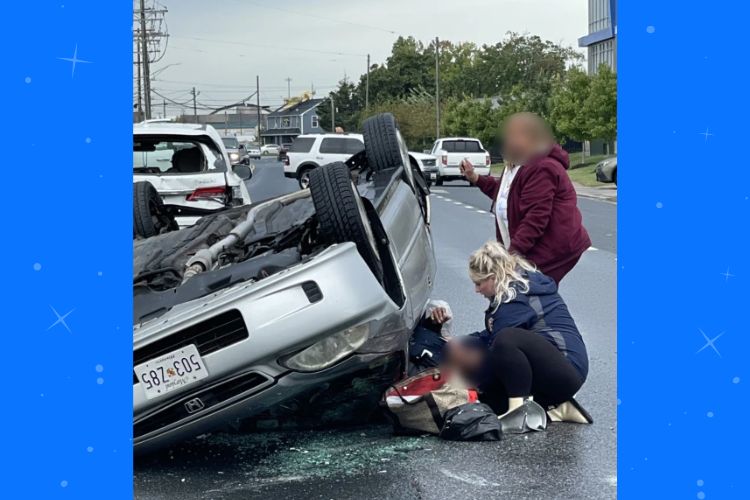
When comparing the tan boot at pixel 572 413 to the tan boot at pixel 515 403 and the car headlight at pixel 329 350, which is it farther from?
the car headlight at pixel 329 350

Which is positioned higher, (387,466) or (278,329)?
(278,329)

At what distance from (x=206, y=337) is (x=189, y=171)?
274 inches

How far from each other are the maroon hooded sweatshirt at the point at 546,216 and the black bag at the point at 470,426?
1.15 meters

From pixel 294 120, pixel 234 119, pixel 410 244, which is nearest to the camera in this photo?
pixel 410 244

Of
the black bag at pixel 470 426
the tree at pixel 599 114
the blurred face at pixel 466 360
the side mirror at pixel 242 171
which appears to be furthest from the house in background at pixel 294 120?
the black bag at pixel 470 426

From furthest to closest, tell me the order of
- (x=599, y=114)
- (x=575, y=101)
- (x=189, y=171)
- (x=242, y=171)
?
(x=575, y=101)
(x=599, y=114)
(x=242, y=171)
(x=189, y=171)

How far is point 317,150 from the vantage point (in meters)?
36.2

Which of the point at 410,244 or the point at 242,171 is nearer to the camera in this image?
the point at 410,244

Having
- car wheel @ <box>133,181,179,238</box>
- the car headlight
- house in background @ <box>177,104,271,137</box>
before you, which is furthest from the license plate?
house in background @ <box>177,104,271,137</box>

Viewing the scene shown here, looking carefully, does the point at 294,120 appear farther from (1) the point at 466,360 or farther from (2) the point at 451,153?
(1) the point at 466,360

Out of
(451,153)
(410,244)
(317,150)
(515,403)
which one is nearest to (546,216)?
(410,244)

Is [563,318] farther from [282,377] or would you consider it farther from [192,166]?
[192,166]

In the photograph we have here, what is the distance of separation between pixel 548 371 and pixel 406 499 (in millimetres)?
1219

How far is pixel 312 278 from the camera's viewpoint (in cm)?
427
